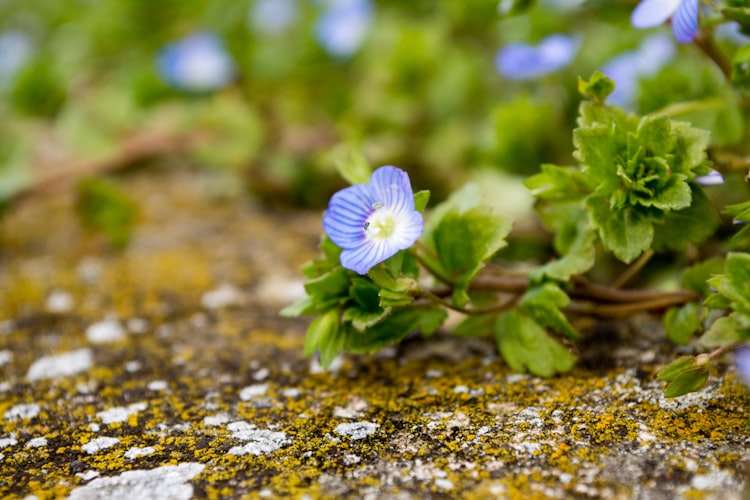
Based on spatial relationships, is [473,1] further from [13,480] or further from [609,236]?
[13,480]

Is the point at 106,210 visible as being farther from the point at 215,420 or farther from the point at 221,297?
the point at 215,420

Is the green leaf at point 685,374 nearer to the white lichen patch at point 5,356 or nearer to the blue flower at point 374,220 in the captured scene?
the blue flower at point 374,220

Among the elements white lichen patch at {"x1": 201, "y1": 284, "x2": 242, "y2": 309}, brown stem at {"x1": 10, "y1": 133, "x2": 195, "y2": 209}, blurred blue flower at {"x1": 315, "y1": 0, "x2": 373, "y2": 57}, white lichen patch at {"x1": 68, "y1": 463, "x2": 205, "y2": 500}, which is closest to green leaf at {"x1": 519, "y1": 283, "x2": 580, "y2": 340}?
white lichen patch at {"x1": 68, "y1": 463, "x2": 205, "y2": 500}

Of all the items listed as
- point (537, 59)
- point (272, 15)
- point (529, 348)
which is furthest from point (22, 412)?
point (272, 15)

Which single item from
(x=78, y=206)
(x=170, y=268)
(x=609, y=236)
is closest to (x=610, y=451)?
(x=609, y=236)

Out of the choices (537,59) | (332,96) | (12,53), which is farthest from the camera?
(12,53)

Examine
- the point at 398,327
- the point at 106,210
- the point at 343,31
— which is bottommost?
the point at 398,327

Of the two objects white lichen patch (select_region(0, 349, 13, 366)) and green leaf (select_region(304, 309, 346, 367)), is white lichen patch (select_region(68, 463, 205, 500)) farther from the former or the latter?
white lichen patch (select_region(0, 349, 13, 366))
